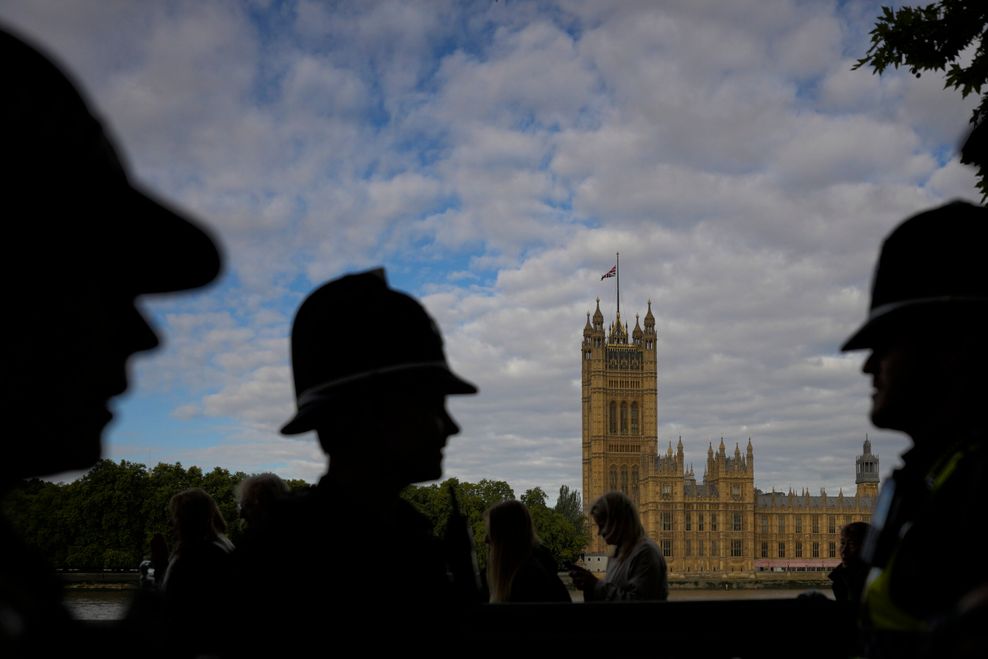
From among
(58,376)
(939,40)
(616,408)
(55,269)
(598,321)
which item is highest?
(598,321)

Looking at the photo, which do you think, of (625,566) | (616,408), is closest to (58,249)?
(625,566)

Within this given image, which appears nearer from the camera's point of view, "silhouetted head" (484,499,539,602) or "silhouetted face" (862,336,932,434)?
"silhouetted face" (862,336,932,434)

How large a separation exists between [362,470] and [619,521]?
4481 mm

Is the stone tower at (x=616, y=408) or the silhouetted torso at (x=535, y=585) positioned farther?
the stone tower at (x=616, y=408)

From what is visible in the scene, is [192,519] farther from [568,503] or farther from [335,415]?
[568,503]

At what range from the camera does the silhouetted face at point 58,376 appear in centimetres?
93

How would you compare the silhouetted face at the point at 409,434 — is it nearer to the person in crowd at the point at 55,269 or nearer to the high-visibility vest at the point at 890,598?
the person in crowd at the point at 55,269

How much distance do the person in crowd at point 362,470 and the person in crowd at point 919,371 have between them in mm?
774

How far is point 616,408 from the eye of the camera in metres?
90.8

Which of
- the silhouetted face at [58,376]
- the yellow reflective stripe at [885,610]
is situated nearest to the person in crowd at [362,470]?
the silhouetted face at [58,376]

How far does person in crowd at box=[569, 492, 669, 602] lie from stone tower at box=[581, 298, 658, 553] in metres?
82.5

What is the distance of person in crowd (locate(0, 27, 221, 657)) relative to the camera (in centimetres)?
87

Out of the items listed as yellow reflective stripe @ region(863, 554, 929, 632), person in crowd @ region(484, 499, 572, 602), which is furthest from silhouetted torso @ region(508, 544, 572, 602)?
yellow reflective stripe @ region(863, 554, 929, 632)

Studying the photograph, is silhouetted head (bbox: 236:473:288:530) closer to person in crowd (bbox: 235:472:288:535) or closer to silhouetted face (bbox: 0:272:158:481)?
person in crowd (bbox: 235:472:288:535)
